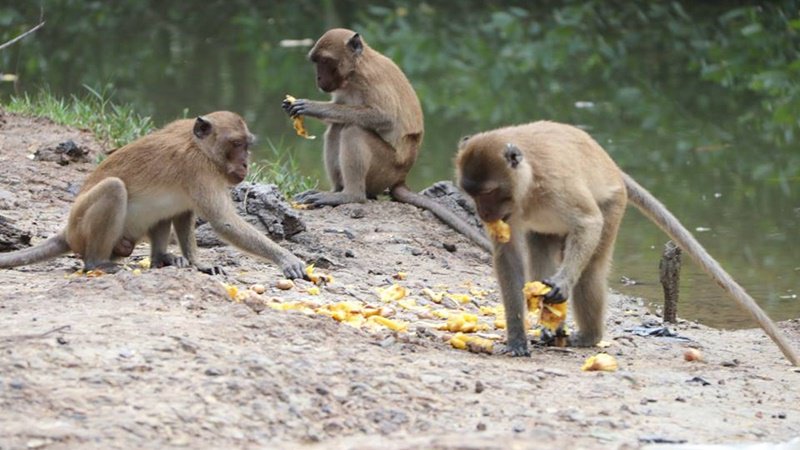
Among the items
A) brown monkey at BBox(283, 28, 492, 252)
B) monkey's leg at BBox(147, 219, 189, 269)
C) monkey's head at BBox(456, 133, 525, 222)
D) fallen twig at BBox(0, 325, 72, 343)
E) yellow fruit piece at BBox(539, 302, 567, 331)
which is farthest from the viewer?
brown monkey at BBox(283, 28, 492, 252)

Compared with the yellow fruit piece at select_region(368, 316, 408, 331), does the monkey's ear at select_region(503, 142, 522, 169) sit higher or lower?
higher

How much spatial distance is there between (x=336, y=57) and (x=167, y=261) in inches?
133

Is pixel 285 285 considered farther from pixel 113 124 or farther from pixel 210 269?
pixel 113 124

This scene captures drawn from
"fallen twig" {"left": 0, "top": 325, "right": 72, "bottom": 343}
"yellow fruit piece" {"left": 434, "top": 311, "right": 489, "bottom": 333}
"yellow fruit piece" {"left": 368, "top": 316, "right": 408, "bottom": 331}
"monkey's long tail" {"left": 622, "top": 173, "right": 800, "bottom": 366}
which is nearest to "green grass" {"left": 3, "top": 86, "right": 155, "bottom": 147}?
"yellow fruit piece" {"left": 434, "top": 311, "right": 489, "bottom": 333}

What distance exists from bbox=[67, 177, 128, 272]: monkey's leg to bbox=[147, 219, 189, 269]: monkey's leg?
1.54 feet

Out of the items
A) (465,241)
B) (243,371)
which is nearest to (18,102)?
(465,241)

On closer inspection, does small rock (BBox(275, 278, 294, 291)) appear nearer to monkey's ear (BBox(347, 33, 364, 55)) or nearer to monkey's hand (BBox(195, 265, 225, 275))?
monkey's hand (BBox(195, 265, 225, 275))

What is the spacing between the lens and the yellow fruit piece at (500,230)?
24.4ft

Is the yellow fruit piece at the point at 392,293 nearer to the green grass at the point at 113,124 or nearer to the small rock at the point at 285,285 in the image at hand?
the small rock at the point at 285,285

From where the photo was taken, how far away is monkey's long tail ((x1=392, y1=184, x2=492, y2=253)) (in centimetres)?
1091

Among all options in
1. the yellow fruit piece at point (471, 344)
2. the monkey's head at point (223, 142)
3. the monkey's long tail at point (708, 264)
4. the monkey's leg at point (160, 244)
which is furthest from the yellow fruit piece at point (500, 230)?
the monkey's leg at point (160, 244)

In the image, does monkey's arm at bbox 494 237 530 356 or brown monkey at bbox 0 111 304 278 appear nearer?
monkey's arm at bbox 494 237 530 356

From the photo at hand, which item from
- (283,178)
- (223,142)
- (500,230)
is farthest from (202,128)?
(283,178)

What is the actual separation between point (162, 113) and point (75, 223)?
339 inches
